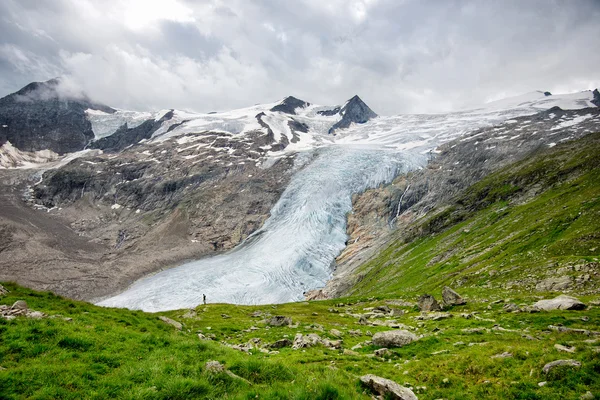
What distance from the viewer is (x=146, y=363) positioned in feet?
36.8

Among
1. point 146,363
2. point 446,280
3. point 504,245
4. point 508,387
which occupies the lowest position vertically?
point 446,280

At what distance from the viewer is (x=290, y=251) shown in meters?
125

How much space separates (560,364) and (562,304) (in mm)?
15849

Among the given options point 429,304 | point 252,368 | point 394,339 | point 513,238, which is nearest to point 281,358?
point 252,368

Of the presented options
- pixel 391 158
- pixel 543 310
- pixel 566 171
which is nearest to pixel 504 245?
pixel 543 310

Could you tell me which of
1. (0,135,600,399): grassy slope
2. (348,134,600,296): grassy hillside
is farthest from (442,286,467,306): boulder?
(348,134,600,296): grassy hillside

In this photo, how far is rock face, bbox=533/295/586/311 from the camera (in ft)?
73.8

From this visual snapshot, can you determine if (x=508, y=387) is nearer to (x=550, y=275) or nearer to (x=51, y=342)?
(x=51, y=342)

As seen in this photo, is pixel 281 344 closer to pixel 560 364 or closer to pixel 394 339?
pixel 394 339

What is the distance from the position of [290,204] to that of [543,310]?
140972 mm

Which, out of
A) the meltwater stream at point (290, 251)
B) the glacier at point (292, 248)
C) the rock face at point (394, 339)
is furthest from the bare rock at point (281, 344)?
the meltwater stream at point (290, 251)

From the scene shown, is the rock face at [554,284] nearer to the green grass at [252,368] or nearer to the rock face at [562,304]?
the rock face at [562,304]

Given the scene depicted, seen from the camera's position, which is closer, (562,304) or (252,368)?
(252,368)

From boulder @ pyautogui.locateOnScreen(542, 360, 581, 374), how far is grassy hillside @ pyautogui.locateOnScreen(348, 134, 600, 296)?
2287 centimetres
